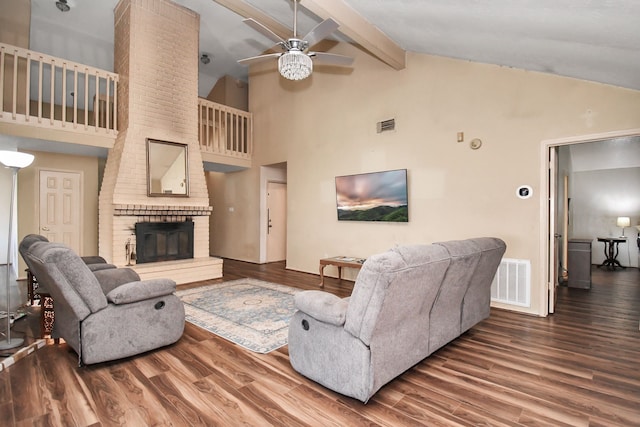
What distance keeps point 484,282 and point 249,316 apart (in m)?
2.52

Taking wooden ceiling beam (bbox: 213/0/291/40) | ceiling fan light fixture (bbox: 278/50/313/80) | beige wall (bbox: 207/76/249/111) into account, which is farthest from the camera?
beige wall (bbox: 207/76/249/111)

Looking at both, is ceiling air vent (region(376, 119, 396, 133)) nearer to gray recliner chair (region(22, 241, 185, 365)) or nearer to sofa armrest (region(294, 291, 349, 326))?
sofa armrest (region(294, 291, 349, 326))

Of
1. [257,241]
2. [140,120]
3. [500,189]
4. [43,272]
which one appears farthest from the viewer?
[257,241]

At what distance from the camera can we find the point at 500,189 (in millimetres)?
4145

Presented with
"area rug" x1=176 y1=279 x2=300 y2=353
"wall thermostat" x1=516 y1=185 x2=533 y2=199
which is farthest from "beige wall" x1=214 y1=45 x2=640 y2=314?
"area rug" x1=176 y1=279 x2=300 y2=353

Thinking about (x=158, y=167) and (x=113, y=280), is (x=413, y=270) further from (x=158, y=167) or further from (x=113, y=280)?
(x=158, y=167)

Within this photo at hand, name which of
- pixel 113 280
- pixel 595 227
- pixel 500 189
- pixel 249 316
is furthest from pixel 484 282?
pixel 595 227

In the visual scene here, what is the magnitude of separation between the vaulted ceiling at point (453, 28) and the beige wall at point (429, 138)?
259 mm

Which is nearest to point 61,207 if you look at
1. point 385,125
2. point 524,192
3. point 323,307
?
point 385,125

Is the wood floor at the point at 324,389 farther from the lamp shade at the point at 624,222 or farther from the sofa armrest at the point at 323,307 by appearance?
the lamp shade at the point at 624,222

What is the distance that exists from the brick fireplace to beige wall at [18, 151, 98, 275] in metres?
1.79

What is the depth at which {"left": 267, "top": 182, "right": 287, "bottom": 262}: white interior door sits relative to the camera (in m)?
7.78

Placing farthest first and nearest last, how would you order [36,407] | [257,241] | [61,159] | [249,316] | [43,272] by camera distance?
[257,241], [61,159], [249,316], [43,272], [36,407]

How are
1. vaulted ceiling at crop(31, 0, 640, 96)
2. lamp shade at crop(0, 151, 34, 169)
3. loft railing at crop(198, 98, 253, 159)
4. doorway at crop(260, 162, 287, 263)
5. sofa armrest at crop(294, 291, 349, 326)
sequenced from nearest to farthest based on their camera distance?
1. sofa armrest at crop(294, 291, 349, 326)
2. vaulted ceiling at crop(31, 0, 640, 96)
3. lamp shade at crop(0, 151, 34, 169)
4. loft railing at crop(198, 98, 253, 159)
5. doorway at crop(260, 162, 287, 263)
